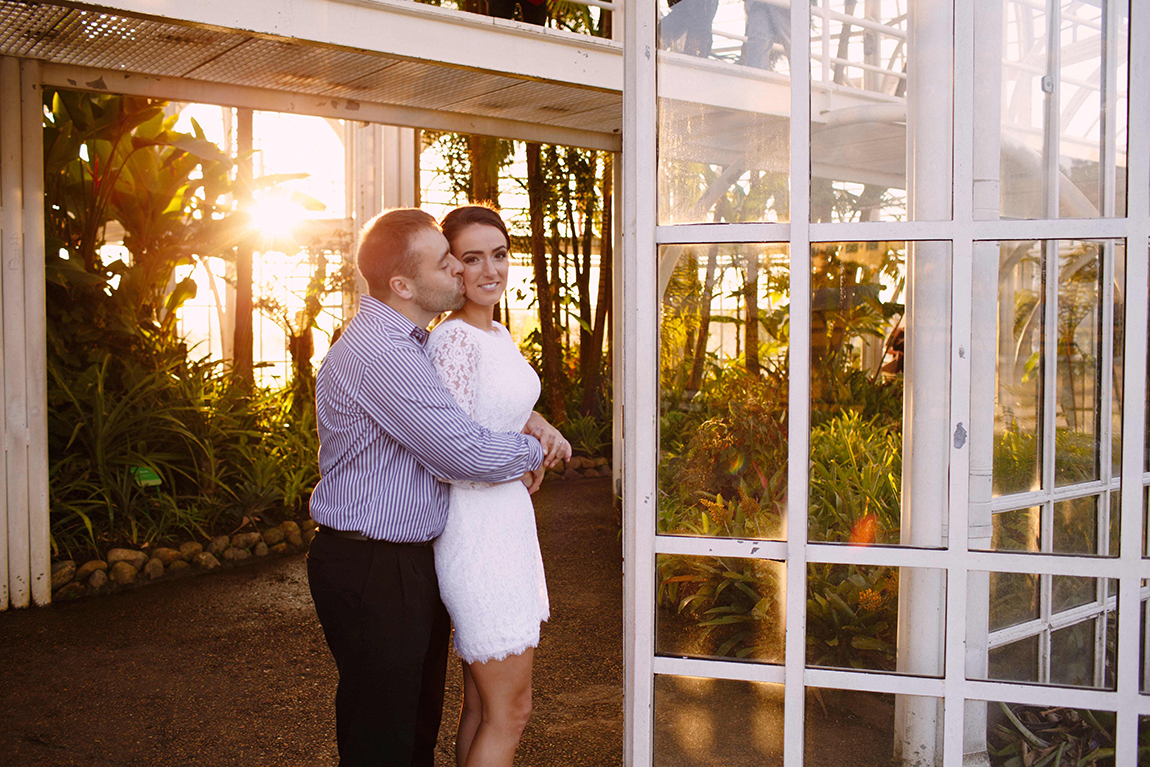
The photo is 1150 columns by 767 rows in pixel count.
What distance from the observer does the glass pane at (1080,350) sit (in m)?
1.80

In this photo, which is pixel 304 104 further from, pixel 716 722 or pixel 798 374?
pixel 716 722

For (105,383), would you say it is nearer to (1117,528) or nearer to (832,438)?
(832,438)

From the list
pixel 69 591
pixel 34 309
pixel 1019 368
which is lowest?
pixel 69 591

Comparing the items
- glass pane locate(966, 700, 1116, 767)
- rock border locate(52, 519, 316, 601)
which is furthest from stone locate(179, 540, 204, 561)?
glass pane locate(966, 700, 1116, 767)

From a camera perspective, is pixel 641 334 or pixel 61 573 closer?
pixel 641 334

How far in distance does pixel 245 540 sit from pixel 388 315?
12.6 feet

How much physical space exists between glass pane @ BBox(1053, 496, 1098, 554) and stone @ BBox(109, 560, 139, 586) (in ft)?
14.1

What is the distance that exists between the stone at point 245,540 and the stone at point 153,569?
48cm

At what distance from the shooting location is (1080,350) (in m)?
1.82

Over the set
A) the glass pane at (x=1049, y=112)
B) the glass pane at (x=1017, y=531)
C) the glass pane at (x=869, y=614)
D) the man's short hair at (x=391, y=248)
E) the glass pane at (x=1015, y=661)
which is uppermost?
the glass pane at (x=1049, y=112)

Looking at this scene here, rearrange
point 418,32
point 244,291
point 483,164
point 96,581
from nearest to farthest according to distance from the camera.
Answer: point 418,32, point 96,581, point 244,291, point 483,164

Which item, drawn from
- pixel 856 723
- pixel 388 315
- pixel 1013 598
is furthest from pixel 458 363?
pixel 1013 598

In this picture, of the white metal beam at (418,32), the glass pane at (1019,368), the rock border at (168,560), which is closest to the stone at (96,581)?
the rock border at (168,560)

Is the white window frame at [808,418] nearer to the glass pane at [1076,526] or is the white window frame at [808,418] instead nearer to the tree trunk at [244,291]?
the glass pane at [1076,526]
